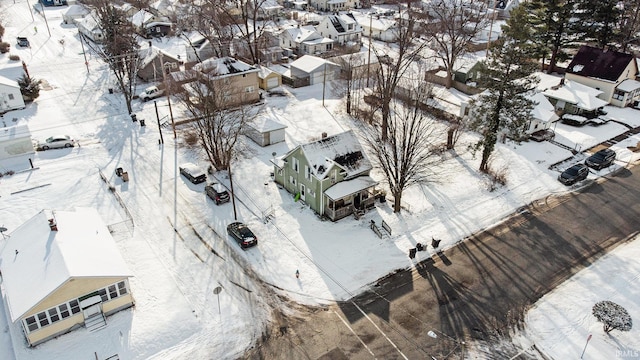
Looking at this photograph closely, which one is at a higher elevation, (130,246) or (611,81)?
(611,81)

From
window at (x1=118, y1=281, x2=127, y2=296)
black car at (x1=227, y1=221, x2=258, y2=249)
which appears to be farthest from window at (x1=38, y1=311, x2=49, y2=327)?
black car at (x1=227, y1=221, x2=258, y2=249)

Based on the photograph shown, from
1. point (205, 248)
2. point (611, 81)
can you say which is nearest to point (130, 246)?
point (205, 248)

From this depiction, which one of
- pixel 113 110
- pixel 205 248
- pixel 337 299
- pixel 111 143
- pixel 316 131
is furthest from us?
pixel 113 110

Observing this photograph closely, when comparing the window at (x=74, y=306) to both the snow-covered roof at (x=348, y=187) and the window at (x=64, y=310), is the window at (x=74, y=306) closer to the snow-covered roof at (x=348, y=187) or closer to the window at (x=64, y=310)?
the window at (x=64, y=310)

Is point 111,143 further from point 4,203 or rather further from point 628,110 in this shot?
point 628,110

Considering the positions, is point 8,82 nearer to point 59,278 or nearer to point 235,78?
point 235,78

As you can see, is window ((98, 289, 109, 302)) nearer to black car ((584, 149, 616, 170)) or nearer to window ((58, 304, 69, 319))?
window ((58, 304, 69, 319))

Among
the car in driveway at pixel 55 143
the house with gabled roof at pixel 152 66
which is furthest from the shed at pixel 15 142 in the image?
the house with gabled roof at pixel 152 66
